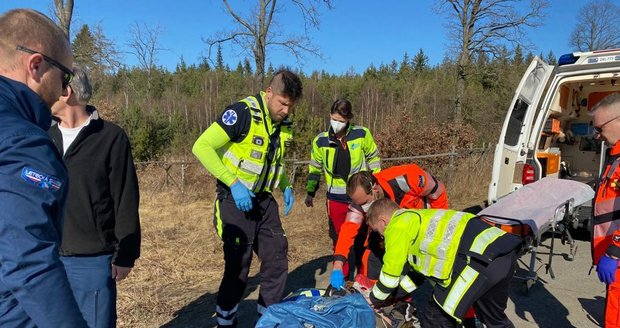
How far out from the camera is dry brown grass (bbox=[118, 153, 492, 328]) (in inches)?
157

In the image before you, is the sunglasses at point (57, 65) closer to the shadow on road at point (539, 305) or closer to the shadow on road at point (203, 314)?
the shadow on road at point (203, 314)

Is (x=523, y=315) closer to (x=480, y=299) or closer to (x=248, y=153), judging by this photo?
(x=480, y=299)

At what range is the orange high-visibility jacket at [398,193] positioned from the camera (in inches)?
138

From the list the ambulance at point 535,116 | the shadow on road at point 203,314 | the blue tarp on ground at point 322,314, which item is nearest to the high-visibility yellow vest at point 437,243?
the blue tarp on ground at point 322,314

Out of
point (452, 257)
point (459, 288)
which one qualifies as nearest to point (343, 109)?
point (452, 257)

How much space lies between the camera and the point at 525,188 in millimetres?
4574

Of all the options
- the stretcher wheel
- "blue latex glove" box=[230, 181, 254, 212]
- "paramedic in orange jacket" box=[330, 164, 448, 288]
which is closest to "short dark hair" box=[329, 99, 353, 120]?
"paramedic in orange jacket" box=[330, 164, 448, 288]

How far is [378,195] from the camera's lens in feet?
11.4

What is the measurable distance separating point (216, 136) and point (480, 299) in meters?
2.06

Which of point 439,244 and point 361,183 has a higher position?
point 361,183

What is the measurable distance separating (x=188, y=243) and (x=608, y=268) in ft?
17.0

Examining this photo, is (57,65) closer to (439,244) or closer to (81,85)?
(81,85)

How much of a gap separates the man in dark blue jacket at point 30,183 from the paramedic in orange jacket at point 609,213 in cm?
271

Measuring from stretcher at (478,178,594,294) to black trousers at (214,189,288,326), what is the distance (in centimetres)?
189
